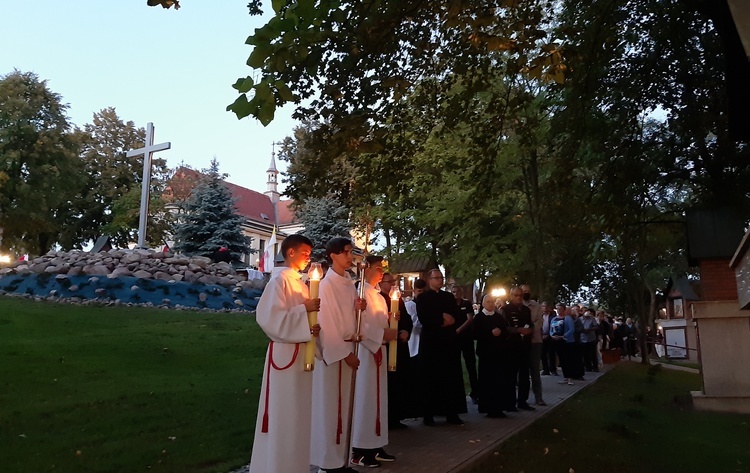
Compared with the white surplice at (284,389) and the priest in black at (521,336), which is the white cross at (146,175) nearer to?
the priest in black at (521,336)

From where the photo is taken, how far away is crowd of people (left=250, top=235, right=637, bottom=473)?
221 inches

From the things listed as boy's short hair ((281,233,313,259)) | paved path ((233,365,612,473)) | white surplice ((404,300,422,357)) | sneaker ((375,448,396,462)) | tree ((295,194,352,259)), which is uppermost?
tree ((295,194,352,259))

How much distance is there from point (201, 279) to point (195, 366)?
1174 centimetres

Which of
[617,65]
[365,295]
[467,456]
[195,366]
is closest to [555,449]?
[467,456]

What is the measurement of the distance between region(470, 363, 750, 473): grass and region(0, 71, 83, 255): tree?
136ft

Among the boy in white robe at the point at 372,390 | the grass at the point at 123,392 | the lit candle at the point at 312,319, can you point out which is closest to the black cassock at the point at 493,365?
the boy in white robe at the point at 372,390

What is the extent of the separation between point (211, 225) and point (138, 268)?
5964 mm

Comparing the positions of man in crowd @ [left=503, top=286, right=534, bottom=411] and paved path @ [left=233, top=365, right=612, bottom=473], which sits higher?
man in crowd @ [left=503, top=286, right=534, bottom=411]

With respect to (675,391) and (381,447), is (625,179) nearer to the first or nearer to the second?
(675,391)

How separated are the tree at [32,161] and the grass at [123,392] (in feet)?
95.2

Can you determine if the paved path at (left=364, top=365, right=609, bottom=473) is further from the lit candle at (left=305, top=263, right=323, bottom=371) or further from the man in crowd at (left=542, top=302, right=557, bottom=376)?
the man in crowd at (left=542, top=302, right=557, bottom=376)

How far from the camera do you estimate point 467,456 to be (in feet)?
23.4

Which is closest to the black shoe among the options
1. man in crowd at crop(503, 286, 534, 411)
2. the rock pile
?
man in crowd at crop(503, 286, 534, 411)

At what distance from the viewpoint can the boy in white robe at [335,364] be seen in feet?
20.5
